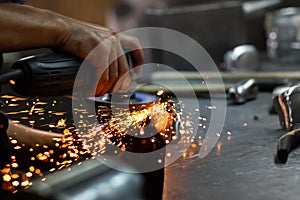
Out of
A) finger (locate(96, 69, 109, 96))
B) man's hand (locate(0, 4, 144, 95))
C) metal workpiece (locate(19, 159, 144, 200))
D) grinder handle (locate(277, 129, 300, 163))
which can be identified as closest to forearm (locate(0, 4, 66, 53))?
man's hand (locate(0, 4, 144, 95))

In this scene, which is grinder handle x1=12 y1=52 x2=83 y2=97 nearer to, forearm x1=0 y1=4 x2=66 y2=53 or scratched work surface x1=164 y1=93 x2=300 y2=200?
forearm x1=0 y1=4 x2=66 y2=53

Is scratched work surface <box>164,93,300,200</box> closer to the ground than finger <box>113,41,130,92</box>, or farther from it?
closer to the ground

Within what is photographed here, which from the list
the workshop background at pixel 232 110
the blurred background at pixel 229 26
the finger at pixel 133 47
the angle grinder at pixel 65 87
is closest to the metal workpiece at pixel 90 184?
the workshop background at pixel 232 110

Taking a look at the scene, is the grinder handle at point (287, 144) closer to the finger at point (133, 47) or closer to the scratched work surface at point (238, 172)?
the scratched work surface at point (238, 172)

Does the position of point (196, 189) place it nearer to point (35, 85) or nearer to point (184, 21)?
point (35, 85)

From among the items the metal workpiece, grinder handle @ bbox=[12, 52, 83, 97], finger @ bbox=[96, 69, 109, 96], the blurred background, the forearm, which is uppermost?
the forearm

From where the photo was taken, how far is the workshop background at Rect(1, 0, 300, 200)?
2.68 ft

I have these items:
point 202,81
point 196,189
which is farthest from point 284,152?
point 202,81

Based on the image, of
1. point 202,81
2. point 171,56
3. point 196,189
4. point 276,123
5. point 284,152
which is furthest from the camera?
point 171,56

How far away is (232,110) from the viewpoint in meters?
1.40

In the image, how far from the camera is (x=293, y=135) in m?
0.97

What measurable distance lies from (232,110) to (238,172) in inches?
22.1

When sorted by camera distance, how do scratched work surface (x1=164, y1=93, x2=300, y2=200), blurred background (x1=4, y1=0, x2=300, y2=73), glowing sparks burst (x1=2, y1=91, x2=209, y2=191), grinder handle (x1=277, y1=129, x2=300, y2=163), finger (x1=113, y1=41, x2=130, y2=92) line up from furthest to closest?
1. blurred background (x1=4, y1=0, x2=300, y2=73)
2. finger (x1=113, y1=41, x2=130, y2=92)
3. glowing sparks burst (x1=2, y1=91, x2=209, y2=191)
4. grinder handle (x1=277, y1=129, x2=300, y2=163)
5. scratched work surface (x1=164, y1=93, x2=300, y2=200)

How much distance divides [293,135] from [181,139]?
0.77 feet
